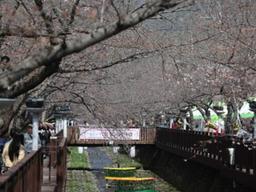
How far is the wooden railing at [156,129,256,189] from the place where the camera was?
22.8 metres

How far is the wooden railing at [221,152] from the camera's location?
22816mm

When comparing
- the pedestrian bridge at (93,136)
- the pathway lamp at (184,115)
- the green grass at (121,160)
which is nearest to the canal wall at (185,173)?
the green grass at (121,160)

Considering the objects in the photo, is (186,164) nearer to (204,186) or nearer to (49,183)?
(204,186)

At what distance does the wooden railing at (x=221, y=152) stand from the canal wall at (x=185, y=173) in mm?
551

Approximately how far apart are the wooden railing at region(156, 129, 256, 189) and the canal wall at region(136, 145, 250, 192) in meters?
0.55

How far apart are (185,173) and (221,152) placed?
Answer: 11.1 metres

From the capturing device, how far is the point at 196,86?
4234 cm

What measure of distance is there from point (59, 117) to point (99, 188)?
582 centimetres

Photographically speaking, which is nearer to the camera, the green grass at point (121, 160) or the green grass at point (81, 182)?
the green grass at point (81, 182)

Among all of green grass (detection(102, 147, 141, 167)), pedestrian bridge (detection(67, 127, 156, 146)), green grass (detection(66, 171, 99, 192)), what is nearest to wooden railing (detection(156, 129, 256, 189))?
green grass (detection(66, 171, 99, 192))

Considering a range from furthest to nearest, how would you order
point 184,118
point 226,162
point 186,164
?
point 184,118, point 186,164, point 226,162

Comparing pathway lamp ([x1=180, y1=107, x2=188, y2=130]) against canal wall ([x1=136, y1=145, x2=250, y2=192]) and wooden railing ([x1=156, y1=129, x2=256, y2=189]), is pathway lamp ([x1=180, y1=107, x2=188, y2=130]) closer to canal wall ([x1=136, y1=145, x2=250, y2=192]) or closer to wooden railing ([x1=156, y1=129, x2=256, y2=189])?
canal wall ([x1=136, y1=145, x2=250, y2=192])

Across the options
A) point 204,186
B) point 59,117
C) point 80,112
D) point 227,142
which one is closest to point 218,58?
point 227,142

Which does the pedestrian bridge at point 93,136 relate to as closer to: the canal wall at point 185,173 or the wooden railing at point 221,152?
the canal wall at point 185,173
